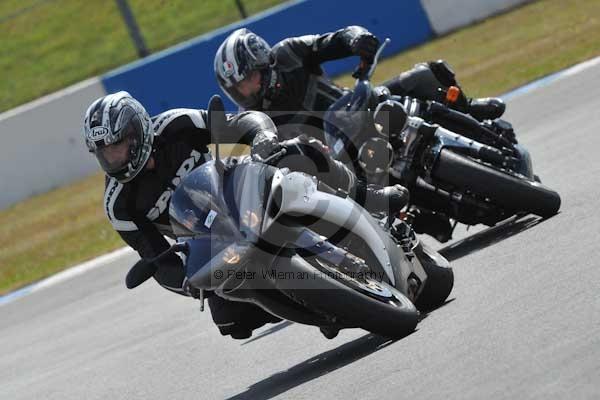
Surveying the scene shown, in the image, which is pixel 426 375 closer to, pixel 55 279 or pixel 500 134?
pixel 500 134

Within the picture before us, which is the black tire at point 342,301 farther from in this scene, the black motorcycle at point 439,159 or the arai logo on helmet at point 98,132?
the black motorcycle at point 439,159

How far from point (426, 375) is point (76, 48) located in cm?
1693

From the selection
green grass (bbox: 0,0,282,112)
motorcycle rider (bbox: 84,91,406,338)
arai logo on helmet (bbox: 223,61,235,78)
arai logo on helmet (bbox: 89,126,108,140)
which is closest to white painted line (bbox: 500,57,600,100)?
green grass (bbox: 0,0,282,112)

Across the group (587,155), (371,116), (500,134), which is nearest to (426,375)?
(371,116)

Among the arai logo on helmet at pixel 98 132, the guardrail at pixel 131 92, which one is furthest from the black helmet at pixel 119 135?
the guardrail at pixel 131 92

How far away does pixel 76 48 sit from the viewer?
20781 millimetres

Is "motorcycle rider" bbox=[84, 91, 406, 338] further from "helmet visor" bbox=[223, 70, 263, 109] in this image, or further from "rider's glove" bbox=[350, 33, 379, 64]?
"rider's glove" bbox=[350, 33, 379, 64]

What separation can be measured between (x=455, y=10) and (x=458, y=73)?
2.45m

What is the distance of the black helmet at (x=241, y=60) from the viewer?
765cm

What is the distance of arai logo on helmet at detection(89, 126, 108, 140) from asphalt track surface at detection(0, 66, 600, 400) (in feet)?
4.78

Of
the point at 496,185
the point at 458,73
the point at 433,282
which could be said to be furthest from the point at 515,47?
the point at 433,282

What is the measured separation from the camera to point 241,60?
768 centimetres

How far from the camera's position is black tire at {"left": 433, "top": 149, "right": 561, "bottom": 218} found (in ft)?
23.6

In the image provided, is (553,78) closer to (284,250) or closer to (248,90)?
(248,90)
